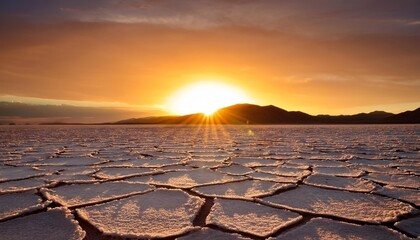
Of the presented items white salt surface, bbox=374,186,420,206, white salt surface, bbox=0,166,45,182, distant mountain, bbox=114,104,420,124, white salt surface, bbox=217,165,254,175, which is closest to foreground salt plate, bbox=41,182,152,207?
white salt surface, bbox=0,166,45,182

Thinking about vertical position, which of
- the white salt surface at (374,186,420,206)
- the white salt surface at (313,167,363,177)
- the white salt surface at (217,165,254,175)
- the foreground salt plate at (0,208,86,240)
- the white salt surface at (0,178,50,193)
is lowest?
the foreground salt plate at (0,208,86,240)

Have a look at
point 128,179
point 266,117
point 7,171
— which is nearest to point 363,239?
point 128,179

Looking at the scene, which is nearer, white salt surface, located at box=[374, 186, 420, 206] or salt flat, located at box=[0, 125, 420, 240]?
salt flat, located at box=[0, 125, 420, 240]

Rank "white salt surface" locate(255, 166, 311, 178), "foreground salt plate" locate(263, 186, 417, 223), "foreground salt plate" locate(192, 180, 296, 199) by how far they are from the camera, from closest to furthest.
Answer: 1. "foreground salt plate" locate(263, 186, 417, 223)
2. "foreground salt plate" locate(192, 180, 296, 199)
3. "white salt surface" locate(255, 166, 311, 178)

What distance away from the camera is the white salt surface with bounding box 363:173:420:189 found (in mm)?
1980

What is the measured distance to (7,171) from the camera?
8.17 feet

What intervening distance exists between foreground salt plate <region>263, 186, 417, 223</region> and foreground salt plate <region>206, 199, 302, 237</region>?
0.39 ft

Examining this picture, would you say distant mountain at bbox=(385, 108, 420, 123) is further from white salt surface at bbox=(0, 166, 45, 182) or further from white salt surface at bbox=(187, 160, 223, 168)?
white salt surface at bbox=(0, 166, 45, 182)

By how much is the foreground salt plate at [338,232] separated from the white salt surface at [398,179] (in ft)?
3.10

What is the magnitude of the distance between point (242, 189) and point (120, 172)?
1089 mm

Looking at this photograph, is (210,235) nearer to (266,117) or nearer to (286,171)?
(286,171)

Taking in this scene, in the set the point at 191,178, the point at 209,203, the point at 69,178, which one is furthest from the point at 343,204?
the point at 69,178

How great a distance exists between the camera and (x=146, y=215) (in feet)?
4.48

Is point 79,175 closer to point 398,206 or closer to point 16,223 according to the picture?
point 16,223
